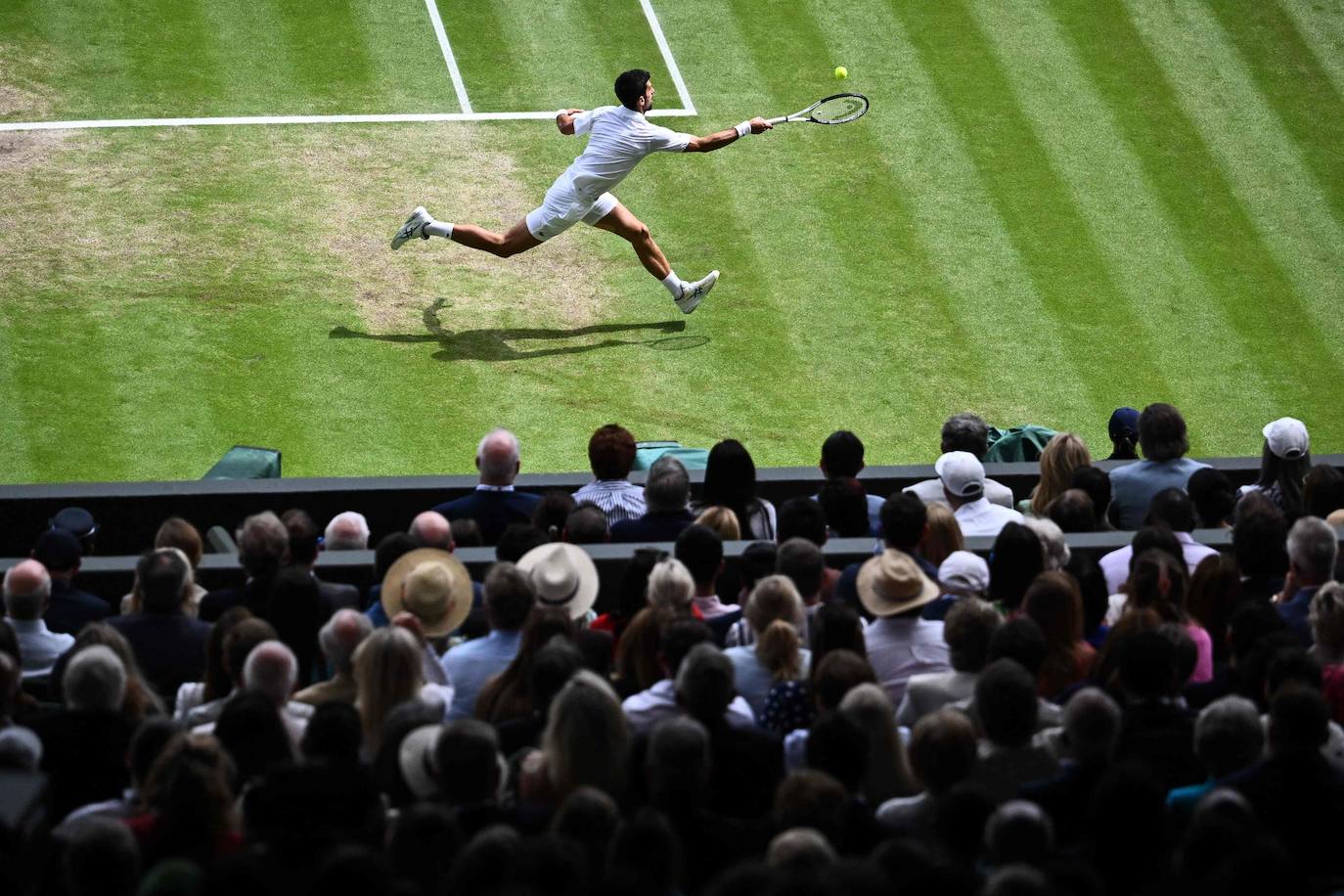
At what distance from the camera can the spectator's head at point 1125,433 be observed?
12062 millimetres

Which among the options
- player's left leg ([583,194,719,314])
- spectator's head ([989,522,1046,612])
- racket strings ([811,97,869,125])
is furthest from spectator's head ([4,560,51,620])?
racket strings ([811,97,869,125])

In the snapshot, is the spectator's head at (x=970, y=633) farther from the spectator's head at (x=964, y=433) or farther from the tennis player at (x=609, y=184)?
the tennis player at (x=609, y=184)

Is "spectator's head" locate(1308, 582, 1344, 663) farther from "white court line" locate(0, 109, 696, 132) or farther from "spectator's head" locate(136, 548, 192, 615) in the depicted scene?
"white court line" locate(0, 109, 696, 132)

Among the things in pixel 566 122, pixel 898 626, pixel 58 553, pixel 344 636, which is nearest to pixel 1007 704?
pixel 898 626

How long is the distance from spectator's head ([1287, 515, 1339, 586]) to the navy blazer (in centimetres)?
404

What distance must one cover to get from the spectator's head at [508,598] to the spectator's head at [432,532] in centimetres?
107

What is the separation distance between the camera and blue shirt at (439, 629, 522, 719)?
7.95 m

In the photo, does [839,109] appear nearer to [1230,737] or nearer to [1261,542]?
[1261,542]

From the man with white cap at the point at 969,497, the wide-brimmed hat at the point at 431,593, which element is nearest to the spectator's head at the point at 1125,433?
the man with white cap at the point at 969,497

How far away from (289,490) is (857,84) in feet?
31.2

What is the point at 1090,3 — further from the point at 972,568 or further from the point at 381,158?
the point at 972,568

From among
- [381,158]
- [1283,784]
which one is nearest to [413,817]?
[1283,784]

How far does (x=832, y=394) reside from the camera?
14.5m

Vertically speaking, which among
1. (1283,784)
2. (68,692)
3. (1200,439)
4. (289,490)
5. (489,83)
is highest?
(68,692)
